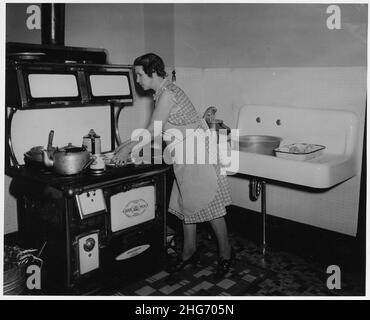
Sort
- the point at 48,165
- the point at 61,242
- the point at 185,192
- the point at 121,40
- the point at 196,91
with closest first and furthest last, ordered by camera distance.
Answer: the point at 61,242
the point at 48,165
the point at 185,192
the point at 121,40
the point at 196,91

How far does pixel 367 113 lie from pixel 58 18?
204 centimetres

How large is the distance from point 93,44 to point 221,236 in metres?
1.61

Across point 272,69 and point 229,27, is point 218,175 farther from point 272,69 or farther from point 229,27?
point 229,27

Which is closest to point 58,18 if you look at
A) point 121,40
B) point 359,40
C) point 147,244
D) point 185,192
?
point 121,40

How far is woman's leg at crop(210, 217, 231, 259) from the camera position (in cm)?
257

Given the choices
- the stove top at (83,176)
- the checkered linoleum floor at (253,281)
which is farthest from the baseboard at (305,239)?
the stove top at (83,176)

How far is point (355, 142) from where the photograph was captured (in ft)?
9.01

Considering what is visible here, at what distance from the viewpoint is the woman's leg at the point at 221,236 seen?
2.57 meters

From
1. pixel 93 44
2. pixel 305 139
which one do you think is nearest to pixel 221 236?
pixel 305 139

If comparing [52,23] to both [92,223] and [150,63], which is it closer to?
[150,63]

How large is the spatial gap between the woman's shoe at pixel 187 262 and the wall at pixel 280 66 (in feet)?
3.17

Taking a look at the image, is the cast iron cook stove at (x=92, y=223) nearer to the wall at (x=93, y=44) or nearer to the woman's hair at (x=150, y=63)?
the wall at (x=93, y=44)

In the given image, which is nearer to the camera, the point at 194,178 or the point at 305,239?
the point at 194,178

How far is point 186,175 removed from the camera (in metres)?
2.50
